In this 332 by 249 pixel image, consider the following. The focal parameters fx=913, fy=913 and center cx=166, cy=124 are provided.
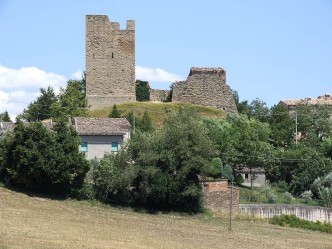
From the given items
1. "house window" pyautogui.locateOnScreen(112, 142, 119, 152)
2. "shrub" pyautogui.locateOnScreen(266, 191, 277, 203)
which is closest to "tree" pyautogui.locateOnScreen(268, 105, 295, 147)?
"shrub" pyautogui.locateOnScreen(266, 191, 277, 203)

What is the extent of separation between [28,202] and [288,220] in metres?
15.4

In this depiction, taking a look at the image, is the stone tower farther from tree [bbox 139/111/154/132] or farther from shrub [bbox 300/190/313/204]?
shrub [bbox 300/190/313/204]

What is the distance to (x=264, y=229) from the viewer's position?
157 feet

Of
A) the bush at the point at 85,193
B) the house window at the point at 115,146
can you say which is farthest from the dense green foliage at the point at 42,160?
the house window at the point at 115,146

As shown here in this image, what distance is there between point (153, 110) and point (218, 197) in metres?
15.8

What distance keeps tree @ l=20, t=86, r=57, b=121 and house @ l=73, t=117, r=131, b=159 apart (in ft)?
48.6

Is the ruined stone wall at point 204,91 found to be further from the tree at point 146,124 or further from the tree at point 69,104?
the tree at point 146,124

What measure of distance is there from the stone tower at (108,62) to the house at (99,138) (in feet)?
40.1

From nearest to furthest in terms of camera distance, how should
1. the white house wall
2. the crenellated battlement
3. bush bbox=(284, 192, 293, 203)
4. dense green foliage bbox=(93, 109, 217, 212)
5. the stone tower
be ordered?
dense green foliage bbox=(93, 109, 217, 212) → bush bbox=(284, 192, 293, 203) → the white house wall → the stone tower → the crenellated battlement

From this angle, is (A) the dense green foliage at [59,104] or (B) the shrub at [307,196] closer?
(B) the shrub at [307,196]

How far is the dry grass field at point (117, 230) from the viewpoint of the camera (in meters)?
35.3

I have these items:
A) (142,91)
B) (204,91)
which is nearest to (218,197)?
(204,91)

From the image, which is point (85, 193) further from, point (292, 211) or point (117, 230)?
point (292, 211)

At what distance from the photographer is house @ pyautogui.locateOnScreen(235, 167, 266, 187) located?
59897 mm
